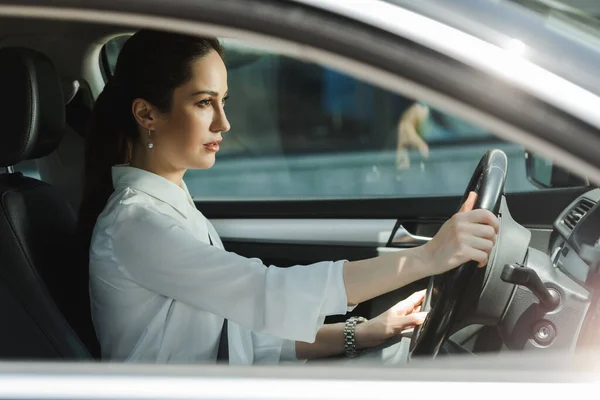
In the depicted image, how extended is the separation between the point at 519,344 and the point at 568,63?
2.60ft

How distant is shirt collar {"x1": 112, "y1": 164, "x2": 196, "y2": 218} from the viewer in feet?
5.91

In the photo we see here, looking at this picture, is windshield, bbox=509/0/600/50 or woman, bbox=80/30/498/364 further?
woman, bbox=80/30/498/364

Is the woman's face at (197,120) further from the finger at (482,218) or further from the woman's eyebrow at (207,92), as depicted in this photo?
the finger at (482,218)

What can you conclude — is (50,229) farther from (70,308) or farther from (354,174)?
(354,174)

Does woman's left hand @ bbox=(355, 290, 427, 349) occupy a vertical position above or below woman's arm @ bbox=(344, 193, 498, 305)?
below

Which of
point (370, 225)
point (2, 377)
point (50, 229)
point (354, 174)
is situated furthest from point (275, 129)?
point (2, 377)

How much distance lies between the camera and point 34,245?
1.81 m

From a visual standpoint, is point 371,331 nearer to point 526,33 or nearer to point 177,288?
point 177,288

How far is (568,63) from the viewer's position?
3.24 feet

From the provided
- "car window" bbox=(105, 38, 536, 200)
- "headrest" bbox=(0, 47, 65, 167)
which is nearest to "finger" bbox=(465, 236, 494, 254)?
"headrest" bbox=(0, 47, 65, 167)

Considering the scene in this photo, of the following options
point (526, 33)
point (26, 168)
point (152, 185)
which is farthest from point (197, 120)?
point (526, 33)

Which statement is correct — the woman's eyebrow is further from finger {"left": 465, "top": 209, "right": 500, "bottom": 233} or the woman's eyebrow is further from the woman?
finger {"left": 465, "top": 209, "right": 500, "bottom": 233}

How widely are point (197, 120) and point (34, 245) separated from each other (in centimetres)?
43

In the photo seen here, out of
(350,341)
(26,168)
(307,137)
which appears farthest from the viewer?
(307,137)
